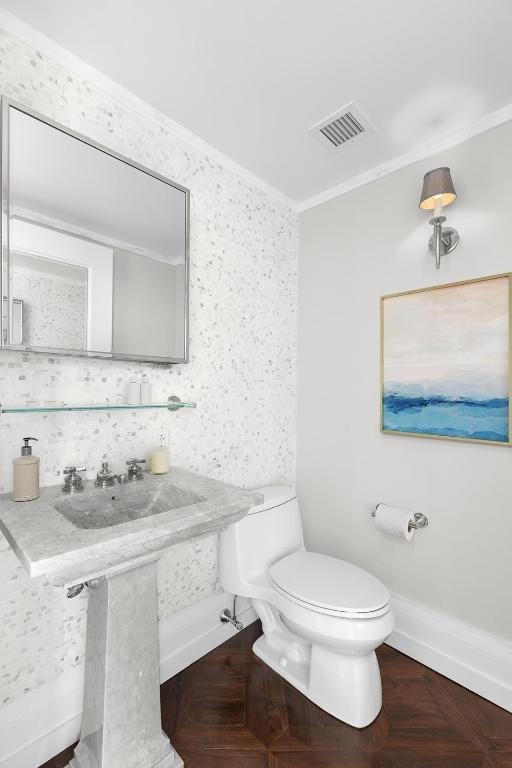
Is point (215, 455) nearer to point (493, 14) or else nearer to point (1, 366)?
point (1, 366)

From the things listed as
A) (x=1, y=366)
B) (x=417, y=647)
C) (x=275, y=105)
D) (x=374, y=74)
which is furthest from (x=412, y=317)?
(x=1, y=366)

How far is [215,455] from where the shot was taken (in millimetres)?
1835

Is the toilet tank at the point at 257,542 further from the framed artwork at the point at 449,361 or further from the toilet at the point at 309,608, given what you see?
the framed artwork at the point at 449,361

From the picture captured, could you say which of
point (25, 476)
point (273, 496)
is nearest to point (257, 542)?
point (273, 496)

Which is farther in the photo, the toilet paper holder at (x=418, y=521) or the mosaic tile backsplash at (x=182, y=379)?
the toilet paper holder at (x=418, y=521)

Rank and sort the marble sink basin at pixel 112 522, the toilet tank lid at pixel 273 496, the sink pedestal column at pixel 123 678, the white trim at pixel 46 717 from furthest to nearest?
1. the toilet tank lid at pixel 273 496
2. the white trim at pixel 46 717
3. the sink pedestal column at pixel 123 678
4. the marble sink basin at pixel 112 522

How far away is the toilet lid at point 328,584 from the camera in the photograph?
4.60ft

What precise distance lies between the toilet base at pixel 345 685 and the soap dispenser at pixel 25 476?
1221 mm

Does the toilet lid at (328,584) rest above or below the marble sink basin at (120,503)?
below

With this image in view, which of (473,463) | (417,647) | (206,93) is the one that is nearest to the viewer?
(206,93)

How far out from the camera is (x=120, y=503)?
1.30 metres

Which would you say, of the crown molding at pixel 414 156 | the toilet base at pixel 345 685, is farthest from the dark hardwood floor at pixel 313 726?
the crown molding at pixel 414 156

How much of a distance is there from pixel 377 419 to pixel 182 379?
1017 mm

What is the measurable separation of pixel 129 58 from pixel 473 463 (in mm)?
2090
